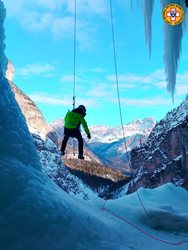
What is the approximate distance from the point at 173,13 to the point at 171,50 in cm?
142

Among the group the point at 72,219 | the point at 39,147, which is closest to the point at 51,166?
the point at 39,147

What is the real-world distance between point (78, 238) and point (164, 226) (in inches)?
143

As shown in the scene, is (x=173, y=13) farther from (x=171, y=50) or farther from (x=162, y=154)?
(x=162, y=154)

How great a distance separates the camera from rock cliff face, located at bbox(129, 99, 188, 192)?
7056 centimetres

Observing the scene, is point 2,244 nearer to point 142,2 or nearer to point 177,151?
point 142,2

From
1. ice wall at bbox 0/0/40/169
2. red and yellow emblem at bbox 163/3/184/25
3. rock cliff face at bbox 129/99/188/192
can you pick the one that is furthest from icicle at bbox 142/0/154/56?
rock cliff face at bbox 129/99/188/192

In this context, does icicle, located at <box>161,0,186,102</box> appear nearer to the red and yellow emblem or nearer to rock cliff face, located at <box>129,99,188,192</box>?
the red and yellow emblem

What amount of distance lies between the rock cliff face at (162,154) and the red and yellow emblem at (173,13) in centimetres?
5381

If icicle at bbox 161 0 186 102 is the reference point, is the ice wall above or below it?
below

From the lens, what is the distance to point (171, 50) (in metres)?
13.0

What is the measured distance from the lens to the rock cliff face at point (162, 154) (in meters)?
70.6

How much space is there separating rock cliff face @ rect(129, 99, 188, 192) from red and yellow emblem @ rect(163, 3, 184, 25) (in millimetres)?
53807

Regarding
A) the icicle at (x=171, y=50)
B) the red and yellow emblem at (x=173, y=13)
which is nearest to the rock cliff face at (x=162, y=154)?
the icicle at (x=171, y=50)

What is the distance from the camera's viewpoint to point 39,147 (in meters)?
108
